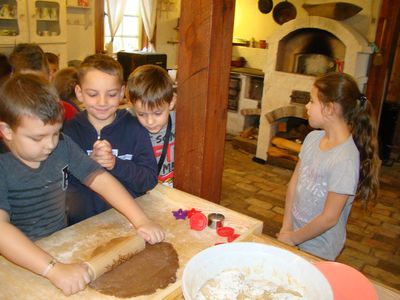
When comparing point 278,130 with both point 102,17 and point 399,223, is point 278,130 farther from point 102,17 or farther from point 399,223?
point 102,17

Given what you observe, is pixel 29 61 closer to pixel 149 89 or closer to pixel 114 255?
pixel 149 89

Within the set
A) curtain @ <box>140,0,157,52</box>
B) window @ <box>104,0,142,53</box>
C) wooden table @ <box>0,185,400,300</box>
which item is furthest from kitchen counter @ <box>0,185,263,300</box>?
curtain @ <box>140,0,157,52</box>

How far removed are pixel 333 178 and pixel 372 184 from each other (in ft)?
0.78

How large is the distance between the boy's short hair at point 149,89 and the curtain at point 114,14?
4060 mm

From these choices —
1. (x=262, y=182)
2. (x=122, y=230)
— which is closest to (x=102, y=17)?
(x=262, y=182)

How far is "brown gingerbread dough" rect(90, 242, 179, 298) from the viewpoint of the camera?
761 mm

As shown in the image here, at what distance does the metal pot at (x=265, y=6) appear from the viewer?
16.7 feet

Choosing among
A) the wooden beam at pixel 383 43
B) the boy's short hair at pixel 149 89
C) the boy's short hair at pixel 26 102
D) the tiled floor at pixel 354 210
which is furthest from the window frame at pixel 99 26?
the boy's short hair at pixel 26 102

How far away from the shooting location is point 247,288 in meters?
0.75

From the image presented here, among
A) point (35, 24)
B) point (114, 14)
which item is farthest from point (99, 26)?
point (35, 24)

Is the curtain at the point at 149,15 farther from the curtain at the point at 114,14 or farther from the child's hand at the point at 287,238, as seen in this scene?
the child's hand at the point at 287,238

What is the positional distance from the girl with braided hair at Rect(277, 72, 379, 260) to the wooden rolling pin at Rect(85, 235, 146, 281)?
2.67 ft

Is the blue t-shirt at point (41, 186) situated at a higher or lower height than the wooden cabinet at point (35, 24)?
lower

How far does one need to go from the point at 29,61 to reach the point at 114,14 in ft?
11.1
